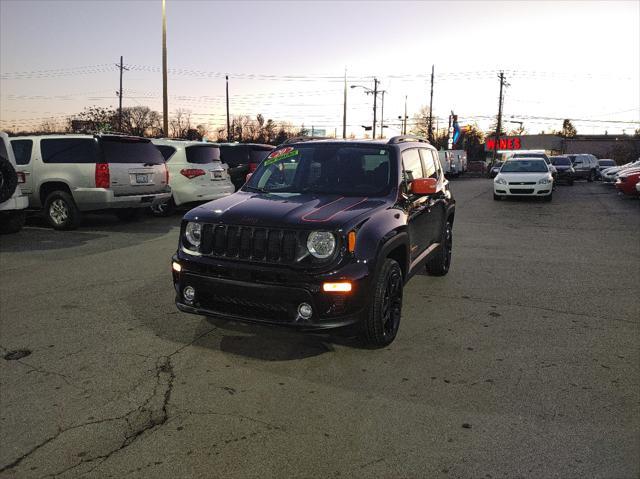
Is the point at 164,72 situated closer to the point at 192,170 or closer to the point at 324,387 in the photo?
the point at 192,170

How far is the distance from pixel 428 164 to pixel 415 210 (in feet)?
4.37

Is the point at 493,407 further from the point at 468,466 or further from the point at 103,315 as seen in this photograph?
the point at 103,315

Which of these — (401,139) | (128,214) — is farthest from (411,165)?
(128,214)

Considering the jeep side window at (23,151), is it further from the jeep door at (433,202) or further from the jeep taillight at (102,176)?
the jeep door at (433,202)

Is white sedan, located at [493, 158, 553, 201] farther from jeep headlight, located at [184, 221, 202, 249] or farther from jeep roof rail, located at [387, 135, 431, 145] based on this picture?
jeep headlight, located at [184, 221, 202, 249]

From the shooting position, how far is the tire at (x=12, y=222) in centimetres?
1027

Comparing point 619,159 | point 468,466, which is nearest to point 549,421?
point 468,466

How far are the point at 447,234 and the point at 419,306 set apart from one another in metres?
1.71

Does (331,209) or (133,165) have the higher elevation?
(133,165)

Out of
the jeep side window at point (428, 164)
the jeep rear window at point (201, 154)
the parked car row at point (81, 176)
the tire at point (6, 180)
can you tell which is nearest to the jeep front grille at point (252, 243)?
the jeep side window at point (428, 164)

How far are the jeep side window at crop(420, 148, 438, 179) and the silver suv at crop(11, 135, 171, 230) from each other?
6.87m

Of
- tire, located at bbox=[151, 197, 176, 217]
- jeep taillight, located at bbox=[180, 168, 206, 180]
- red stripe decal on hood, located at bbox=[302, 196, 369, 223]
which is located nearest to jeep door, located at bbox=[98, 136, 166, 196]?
jeep taillight, located at bbox=[180, 168, 206, 180]

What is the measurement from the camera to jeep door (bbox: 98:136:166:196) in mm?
10555

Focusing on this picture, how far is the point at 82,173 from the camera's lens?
34.4 feet
